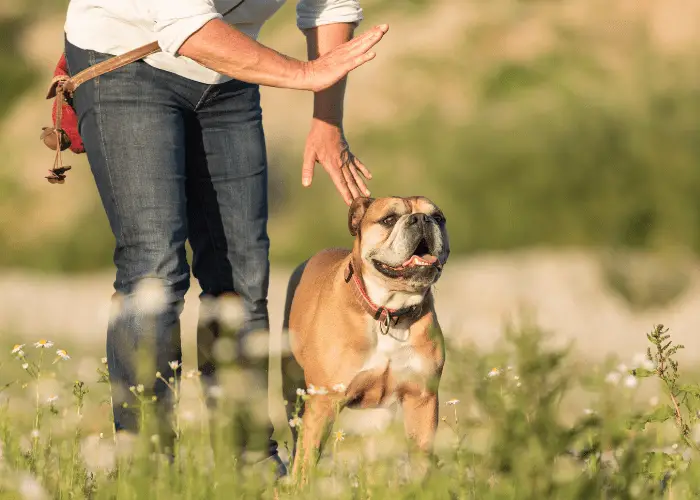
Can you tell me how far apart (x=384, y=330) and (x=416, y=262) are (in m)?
0.26

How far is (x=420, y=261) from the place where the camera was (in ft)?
13.1

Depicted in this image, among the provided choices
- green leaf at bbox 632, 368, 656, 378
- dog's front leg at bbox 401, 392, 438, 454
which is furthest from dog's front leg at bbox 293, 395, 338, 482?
green leaf at bbox 632, 368, 656, 378

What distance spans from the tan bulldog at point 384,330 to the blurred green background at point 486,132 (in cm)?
644

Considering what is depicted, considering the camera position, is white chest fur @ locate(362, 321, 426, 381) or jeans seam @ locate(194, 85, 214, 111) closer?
jeans seam @ locate(194, 85, 214, 111)

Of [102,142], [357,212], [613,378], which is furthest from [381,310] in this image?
[613,378]

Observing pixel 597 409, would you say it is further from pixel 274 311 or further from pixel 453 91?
pixel 453 91

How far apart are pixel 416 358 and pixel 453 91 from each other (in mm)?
8863

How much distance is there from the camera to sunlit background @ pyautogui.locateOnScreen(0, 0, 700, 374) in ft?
32.3

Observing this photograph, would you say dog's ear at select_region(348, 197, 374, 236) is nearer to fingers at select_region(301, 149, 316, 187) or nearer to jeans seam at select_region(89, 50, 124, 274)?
fingers at select_region(301, 149, 316, 187)

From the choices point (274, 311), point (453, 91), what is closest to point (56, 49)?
point (453, 91)

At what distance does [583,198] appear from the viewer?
423 inches

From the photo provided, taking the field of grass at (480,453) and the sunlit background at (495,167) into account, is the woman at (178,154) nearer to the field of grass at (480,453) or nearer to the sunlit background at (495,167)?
the field of grass at (480,453)

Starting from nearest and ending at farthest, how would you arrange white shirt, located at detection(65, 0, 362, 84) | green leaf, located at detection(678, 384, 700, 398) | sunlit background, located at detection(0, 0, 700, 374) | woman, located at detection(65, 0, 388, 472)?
green leaf, located at detection(678, 384, 700, 398)
white shirt, located at detection(65, 0, 362, 84)
woman, located at detection(65, 0, 388, 472)
sunlit background, located at detection(0, 0, 700, 374)

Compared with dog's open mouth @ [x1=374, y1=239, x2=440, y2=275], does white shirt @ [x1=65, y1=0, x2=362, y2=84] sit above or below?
above
